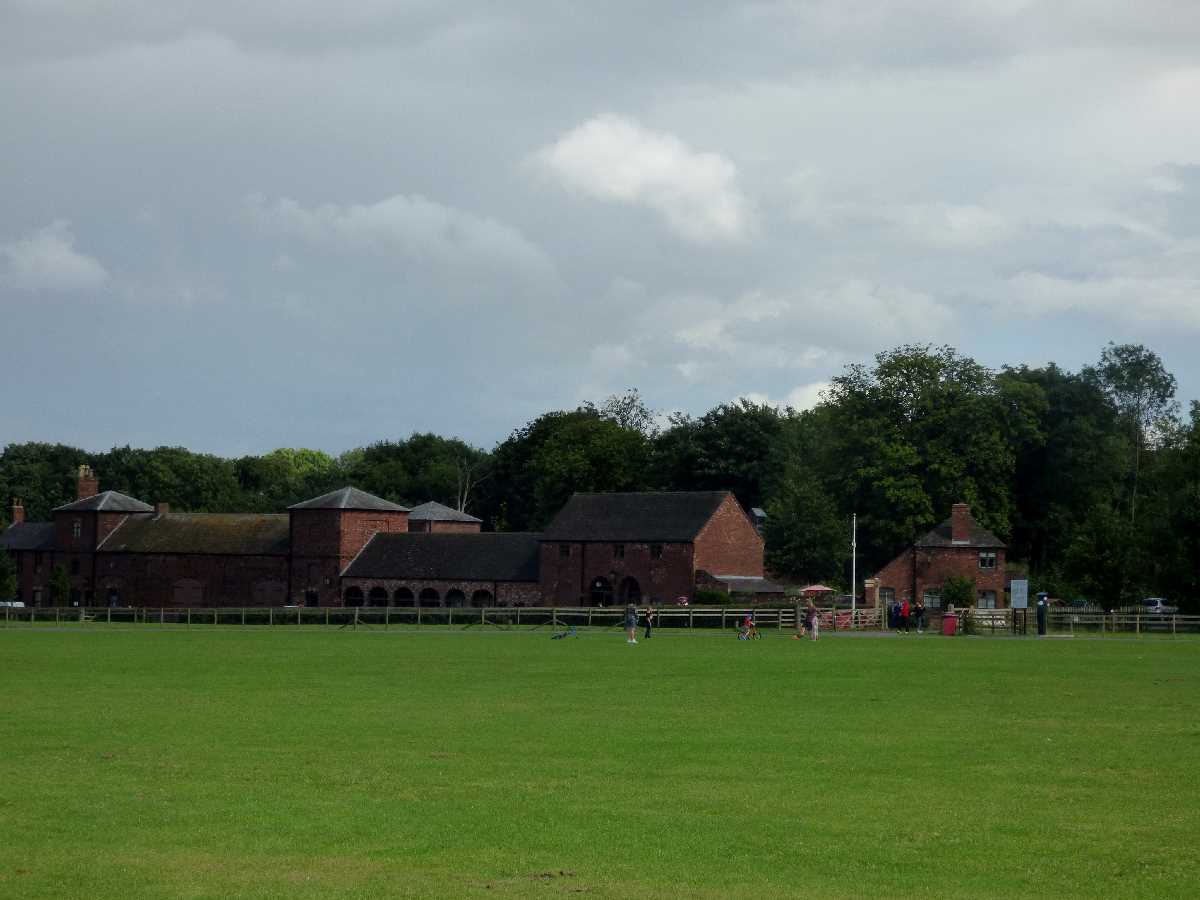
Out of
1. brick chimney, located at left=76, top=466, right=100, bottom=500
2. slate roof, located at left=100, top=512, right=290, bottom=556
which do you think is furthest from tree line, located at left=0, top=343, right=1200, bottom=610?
brick chimney, located at left=76, top=466, right=100, bottom=500

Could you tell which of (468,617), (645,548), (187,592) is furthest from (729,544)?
(187,592)

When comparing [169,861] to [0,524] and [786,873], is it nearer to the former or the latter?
[786,873]

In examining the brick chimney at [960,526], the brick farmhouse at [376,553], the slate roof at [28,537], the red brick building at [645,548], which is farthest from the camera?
the slate roof at [28,537]

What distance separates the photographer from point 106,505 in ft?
367

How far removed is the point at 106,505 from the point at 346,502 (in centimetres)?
2051

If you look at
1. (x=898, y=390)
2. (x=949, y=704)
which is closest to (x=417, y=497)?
(x=898, y=390)

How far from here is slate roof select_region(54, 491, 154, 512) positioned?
112 meters

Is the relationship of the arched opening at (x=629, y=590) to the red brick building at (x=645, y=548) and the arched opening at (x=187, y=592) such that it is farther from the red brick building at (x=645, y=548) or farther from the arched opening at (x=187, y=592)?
the arched opening at (x=187, y=592)

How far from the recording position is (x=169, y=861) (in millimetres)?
12000

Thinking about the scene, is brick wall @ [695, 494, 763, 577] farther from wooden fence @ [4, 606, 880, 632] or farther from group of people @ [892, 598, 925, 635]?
group of people @ [892, 598, 925, 635]

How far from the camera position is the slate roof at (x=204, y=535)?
10688cm

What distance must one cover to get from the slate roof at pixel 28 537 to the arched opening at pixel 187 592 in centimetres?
1237

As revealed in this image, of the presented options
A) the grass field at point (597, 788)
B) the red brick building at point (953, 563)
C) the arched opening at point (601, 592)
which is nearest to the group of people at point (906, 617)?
the red brick building at point (953, 563)

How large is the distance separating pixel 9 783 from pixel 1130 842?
10658mm
